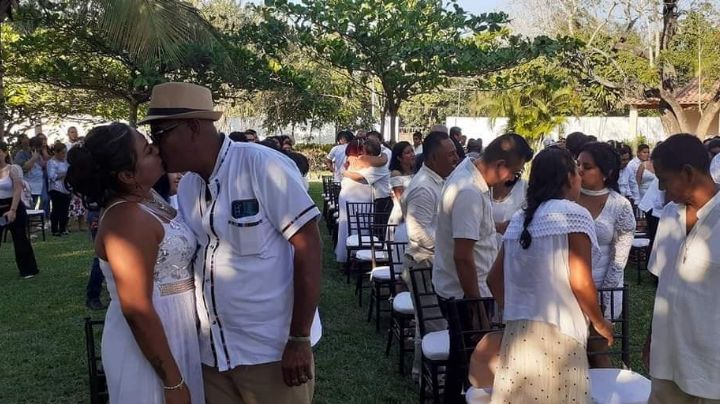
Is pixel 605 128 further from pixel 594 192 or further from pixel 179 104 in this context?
pixel 179 104

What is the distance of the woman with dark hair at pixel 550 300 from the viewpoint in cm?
287

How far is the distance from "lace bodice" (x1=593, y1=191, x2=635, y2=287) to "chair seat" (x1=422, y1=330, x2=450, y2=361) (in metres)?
1.01

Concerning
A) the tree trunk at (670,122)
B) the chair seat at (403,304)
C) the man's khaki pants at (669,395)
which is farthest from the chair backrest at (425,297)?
the tree trunk at (670,122)

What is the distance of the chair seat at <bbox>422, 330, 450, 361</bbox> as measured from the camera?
4090 mm

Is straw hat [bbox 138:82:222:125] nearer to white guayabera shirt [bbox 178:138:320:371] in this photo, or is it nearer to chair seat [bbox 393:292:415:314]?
white guayabera shirt [bbox 178:138:320:371]

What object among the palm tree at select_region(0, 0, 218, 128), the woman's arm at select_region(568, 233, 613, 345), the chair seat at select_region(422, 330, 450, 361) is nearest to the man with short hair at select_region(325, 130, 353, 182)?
the palm tree at select_region(0, 0, 218, 128)

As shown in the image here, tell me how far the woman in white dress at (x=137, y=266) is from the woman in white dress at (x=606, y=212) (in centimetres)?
275

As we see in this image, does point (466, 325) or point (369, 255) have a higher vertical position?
point (466, 325)

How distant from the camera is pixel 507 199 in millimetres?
5031

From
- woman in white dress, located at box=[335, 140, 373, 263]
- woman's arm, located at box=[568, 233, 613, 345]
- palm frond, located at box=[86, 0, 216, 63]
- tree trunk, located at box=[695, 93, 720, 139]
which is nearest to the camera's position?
woman's arm, located at box=[568, 233, 613, 345]

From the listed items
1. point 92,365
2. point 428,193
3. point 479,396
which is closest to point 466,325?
point 479,396

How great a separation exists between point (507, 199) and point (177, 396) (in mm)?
3215

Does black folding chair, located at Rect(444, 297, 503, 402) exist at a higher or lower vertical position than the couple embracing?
lower

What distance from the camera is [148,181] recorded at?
95.7 inches
